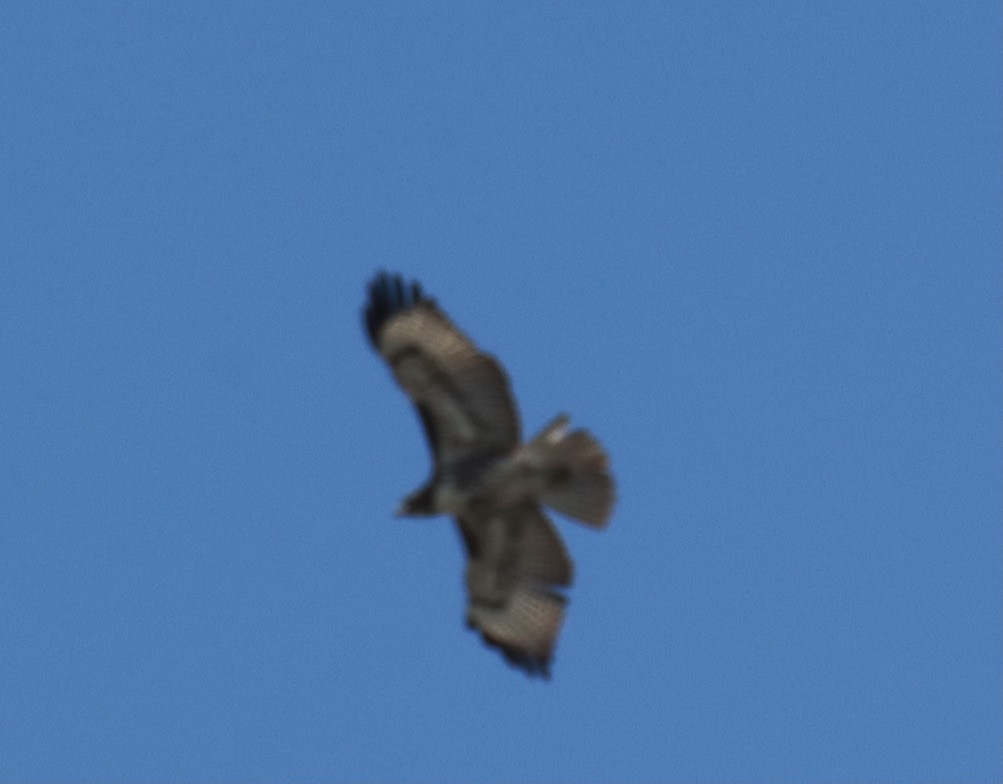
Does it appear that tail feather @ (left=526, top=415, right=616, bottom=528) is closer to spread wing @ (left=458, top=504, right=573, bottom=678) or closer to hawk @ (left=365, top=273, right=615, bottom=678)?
hawk @ (left=365, top=273, right=615, bottom=678)

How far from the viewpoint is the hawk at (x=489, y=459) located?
14.0 m

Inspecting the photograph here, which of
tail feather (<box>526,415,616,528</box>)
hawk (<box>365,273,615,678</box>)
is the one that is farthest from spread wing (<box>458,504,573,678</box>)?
tail feather (<box>526,415,616,528</box>)

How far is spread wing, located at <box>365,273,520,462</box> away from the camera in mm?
14258

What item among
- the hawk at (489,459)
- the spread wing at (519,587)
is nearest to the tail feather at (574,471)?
the hawk at (489,459)

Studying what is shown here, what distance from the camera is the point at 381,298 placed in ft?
47.9

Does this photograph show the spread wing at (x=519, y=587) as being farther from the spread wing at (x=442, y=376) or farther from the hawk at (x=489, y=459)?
the spread wing at (x=442, y=376)

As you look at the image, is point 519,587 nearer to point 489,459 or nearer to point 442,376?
point 489,459

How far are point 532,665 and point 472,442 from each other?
1.86 metres

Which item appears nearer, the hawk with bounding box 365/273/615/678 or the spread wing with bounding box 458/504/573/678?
the hawk with bounding box 365/273/615/678

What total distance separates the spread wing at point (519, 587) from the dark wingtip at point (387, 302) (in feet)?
5.19

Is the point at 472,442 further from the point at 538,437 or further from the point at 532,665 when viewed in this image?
the point at 532,665

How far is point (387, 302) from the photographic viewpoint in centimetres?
1456

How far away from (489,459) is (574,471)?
669mm

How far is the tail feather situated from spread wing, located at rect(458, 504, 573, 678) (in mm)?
775
